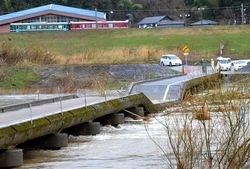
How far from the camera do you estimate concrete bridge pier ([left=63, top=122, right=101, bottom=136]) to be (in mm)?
20484

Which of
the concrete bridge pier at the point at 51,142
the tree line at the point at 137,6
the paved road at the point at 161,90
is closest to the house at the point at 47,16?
the tree line at the point at 137,6

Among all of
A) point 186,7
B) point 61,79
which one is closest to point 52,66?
point 61,79

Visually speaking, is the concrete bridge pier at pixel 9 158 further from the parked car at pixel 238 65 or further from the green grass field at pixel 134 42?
the green grass field at pixel 134 42

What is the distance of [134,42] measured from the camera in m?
74.2

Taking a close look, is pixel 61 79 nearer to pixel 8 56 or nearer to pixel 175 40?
pixel 8 56

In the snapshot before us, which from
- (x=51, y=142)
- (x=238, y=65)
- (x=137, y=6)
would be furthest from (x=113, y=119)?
(x=137, y=6)

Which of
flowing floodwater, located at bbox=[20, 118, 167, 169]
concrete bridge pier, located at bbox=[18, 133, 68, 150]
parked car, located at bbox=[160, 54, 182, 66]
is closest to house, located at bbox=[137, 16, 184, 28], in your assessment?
parked car, located at bbox=[160, 54, 182, 66]

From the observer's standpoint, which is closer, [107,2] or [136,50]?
[136,50]

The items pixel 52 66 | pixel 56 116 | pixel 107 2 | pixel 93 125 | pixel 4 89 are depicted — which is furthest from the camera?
pixel 107 2

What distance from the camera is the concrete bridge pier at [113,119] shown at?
2316 centimetres

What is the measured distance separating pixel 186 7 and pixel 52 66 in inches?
2690

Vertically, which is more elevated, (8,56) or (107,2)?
(107,2)

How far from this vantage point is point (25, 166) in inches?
587

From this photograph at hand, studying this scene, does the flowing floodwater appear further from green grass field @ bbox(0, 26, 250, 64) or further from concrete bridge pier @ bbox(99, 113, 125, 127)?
green grass field @ bbox(0, 26, 250, 64)
